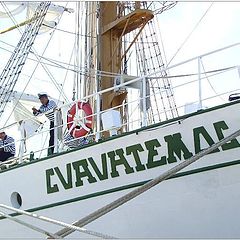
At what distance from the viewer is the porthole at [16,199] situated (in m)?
6.85

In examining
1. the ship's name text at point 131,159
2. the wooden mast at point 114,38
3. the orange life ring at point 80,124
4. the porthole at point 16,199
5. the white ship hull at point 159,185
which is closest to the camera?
the white ship hull at point 159,185

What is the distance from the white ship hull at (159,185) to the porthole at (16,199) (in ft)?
1.21

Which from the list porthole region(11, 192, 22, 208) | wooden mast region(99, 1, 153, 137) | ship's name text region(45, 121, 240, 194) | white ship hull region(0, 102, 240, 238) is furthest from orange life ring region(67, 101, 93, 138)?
wooden mast region(99, 1, 153, 137)

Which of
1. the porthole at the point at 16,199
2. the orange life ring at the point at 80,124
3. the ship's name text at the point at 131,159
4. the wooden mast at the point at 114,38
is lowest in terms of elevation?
the porthole at the point at 16,199

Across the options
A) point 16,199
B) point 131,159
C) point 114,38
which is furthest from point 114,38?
point 131,159

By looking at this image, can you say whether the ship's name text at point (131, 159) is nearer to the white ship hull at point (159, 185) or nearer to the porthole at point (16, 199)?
the white ship hull at point (159, 185)

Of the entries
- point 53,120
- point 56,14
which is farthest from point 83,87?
point 56,14

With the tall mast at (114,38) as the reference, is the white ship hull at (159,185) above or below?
below

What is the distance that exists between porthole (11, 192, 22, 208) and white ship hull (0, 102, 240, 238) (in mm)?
368

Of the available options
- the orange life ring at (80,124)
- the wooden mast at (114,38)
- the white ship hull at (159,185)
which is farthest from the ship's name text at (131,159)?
the wooden mast at (114,38)

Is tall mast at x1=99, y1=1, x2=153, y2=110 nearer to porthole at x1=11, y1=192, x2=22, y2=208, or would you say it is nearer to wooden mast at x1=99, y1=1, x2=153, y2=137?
wooden mast at x1=99, y1=1, x2=153, y2=137

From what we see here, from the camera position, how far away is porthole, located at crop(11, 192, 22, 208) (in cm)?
685

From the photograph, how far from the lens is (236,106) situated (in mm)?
5160

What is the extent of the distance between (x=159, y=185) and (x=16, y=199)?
2.31 metres
